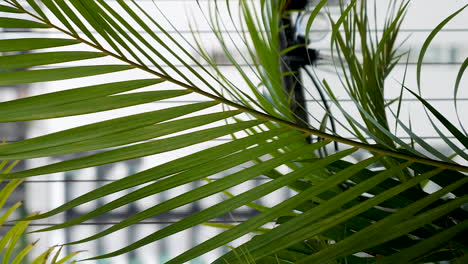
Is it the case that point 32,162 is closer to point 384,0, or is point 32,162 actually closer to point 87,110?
point 384,0

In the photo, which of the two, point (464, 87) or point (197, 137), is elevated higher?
point (197, 137)

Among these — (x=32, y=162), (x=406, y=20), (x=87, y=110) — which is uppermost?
(x=87, y=110)

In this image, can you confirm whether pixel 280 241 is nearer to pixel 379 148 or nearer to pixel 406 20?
pixel 379 148

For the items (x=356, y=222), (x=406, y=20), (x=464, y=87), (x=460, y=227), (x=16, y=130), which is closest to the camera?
(x=460, y=227)

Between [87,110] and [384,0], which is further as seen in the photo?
[384,0]

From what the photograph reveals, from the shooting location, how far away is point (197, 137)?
1.57 ft

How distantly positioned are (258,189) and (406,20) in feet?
6.09

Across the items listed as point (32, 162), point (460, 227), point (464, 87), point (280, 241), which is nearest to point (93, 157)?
point (280, 241)

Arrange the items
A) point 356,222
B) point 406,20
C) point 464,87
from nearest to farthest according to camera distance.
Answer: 1. point 356,222
2. point 464,87
3. point 406,20

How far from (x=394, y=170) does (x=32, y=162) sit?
7.20ft

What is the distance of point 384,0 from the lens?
219cm

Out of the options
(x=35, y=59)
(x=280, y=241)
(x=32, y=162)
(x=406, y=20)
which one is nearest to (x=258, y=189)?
(x=280, y=241)

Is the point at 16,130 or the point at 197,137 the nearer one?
the point at 197,137

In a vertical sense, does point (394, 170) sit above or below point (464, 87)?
above
